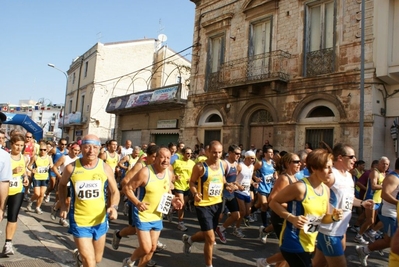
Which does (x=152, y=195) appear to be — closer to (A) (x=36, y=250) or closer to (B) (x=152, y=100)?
(A) (x=36, y=250)

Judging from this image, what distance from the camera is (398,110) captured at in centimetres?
1188

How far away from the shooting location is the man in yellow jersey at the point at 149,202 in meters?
4.25

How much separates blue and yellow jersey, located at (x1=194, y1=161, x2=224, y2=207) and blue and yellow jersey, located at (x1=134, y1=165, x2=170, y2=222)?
0.85 meters

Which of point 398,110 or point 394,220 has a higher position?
point 398,110

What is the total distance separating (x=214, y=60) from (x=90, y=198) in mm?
15181

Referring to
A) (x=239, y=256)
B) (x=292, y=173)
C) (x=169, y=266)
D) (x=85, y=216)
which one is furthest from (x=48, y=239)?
(x=292, y=173)

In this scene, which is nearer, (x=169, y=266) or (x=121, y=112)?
(x=169, y=266)

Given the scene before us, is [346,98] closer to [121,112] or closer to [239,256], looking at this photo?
[239,256]

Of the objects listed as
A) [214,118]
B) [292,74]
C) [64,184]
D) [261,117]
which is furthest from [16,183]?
[214,118]

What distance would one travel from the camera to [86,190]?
3895mm

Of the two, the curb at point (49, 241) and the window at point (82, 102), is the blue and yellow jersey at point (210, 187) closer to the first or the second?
the curb at point (49, 241)

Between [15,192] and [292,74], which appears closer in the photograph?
[15,192]

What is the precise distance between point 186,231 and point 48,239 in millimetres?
2821

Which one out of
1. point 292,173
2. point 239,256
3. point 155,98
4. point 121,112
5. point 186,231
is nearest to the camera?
point 292,173
